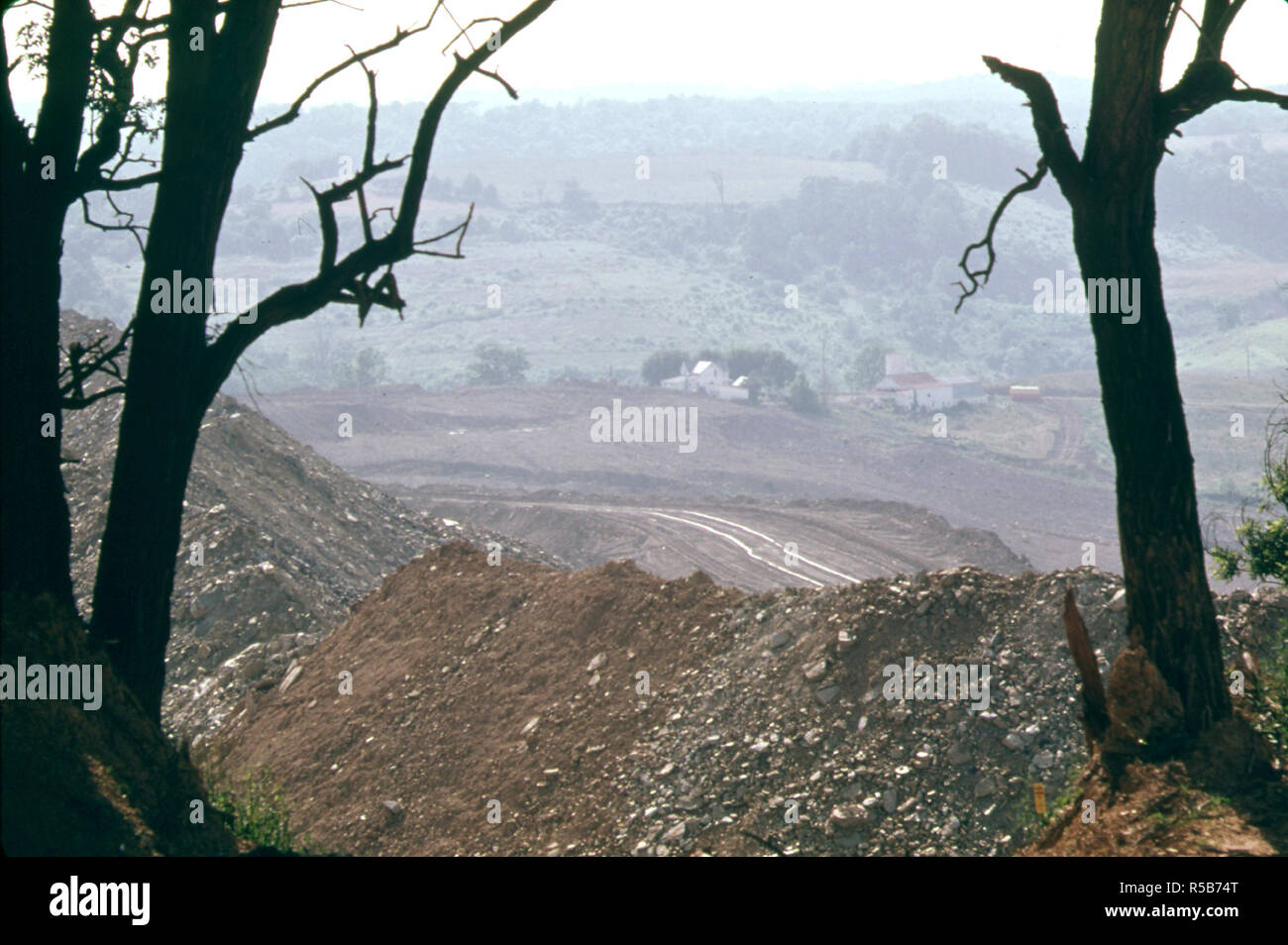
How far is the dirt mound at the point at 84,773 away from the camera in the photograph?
6.00m

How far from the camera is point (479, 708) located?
12.0 meters

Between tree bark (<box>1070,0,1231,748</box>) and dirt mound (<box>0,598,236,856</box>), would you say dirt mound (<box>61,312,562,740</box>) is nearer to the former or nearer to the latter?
dirt mound (<box>0,598,236,856</box>)

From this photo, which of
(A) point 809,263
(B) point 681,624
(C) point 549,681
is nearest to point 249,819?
(C) point 549,681

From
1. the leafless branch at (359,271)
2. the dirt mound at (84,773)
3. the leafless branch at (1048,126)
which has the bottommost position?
the dirt mound at (84,773)

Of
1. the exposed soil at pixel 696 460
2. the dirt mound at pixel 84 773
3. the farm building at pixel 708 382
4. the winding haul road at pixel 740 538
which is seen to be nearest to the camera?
the dirt mound at pixel 84 773

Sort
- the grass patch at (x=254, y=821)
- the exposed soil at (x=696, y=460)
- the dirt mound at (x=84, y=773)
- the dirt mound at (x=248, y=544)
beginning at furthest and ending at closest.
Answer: the exposed soil at (x=696, y=460)
the dirt mound at (x=248, y=544)
the grass patch at (x=254, y=821)
the dirt mound at (x=84, y=773)

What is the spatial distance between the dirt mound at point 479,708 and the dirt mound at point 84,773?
3326 millimetres

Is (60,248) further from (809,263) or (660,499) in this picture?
(809,263)

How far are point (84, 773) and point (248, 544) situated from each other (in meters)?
14.2

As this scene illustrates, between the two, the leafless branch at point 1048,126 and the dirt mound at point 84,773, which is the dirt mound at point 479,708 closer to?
the dirt mound at point 84,773

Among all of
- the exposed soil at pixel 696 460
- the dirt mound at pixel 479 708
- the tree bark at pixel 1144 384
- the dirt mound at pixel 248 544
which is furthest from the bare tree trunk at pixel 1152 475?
the exposed soil at pixel 696 460

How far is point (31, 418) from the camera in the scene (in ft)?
23.0

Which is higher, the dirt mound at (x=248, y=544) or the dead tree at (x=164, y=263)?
the dead tree at (x=164, y=263)
